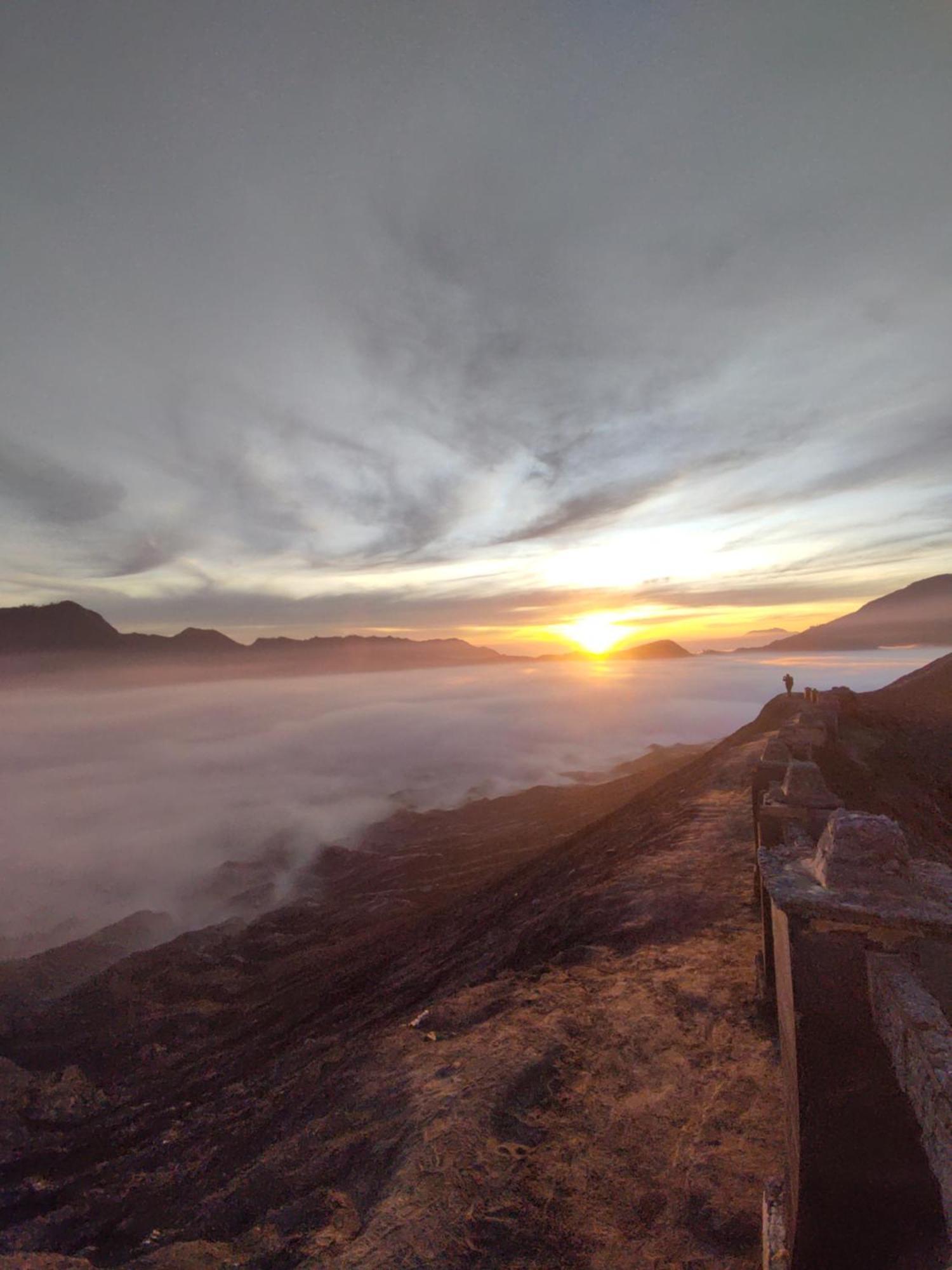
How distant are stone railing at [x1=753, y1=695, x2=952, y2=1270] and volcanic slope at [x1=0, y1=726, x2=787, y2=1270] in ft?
9.91

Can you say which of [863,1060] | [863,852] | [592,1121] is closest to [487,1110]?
[592,1121]

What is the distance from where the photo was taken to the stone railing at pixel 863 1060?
Result: 2799 mm

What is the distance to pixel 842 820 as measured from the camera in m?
3.62

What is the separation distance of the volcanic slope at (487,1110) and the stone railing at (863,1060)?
119 inches

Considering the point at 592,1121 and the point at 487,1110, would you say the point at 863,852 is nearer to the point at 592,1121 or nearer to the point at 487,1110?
the point at 592,1121

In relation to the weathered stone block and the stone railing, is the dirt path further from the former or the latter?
the weathered stone block

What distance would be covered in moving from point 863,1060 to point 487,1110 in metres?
5.99

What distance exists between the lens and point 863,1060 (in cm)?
318

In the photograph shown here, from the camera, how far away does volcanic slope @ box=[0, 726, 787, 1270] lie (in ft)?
18.8

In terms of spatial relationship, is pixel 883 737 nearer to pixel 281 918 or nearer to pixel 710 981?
pixel 710 981

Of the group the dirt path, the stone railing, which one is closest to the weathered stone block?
the stone railing

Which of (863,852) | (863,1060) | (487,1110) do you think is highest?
(863,852)

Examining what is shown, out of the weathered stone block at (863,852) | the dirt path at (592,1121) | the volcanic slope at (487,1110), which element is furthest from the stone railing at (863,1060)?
the volcanic slope at (487,1110)

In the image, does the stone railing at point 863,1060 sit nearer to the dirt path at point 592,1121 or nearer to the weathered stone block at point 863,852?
the weathered stone block at point 863,852
